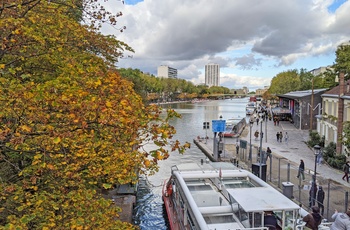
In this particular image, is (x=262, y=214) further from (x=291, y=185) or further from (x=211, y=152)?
(x=211, y=152)

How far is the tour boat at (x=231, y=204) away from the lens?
1097 cm

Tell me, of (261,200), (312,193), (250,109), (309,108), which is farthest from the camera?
(250,109)

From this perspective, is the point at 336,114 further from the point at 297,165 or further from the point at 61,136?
the point at 61,136

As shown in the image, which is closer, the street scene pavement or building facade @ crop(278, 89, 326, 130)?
the street scene pavement

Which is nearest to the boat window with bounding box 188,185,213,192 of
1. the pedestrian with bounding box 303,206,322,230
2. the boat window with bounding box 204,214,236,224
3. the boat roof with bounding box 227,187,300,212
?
the boat window with bounding box 204,214,236,224

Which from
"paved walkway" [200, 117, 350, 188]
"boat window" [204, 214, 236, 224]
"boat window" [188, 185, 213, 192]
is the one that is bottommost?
"paved walkway" [200, 117, 350, 188]

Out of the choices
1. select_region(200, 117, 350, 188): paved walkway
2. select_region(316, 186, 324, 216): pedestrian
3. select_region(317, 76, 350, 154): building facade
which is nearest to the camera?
select_region(316, 186, 324, 216): pedestrian

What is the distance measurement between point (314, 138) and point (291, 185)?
22174mm

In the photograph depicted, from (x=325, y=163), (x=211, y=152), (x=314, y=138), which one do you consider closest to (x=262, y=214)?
(x=325, y=163)

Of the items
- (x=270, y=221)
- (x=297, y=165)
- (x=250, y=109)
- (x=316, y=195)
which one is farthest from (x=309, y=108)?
(x=250, y=109)

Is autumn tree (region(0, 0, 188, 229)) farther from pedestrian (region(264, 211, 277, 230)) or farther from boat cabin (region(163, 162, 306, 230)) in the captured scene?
pedestrian (region(264, 211, 277, 230))

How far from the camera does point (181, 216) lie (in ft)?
52.6

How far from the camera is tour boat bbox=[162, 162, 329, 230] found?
11.0m

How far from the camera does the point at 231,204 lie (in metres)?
12.8
